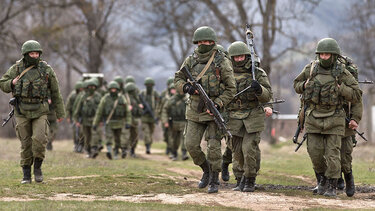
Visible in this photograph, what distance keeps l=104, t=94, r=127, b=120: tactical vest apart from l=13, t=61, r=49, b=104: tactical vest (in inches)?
303

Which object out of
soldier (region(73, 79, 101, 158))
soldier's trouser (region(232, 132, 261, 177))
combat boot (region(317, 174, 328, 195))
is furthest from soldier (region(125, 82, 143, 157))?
combat boot (region(317, 174, 328, 195))

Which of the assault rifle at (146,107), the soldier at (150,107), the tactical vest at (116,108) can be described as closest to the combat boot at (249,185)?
the tactical vest at (116,108)

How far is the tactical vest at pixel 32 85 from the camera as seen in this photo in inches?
476

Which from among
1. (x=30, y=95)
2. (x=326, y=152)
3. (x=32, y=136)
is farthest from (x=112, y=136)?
(x=326, y=152)

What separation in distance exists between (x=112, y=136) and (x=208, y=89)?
9.35 metres

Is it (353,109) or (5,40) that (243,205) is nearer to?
(353,109)

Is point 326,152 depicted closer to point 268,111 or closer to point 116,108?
point 268,111

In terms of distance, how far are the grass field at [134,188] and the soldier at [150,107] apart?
4.82 metres

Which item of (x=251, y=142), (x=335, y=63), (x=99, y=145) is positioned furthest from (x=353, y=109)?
(x=99, y=145)

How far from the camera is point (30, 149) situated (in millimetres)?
12438

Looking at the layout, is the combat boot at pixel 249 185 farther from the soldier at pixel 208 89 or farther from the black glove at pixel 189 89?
the black glove at pixel 189 89

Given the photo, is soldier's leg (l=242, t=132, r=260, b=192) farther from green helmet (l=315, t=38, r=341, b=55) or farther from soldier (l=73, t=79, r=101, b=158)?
soldier (l=73, t=79, r=101, b=158)

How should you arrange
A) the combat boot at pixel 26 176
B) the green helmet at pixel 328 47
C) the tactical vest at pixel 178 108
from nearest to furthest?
the green helmet at pixel 328 47 → the combat boot at pixel 26 176 → the tactical vest at pixel 178 108

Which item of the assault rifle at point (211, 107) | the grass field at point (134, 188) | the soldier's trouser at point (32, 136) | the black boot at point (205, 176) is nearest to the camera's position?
the grass field at point (134, 188)
